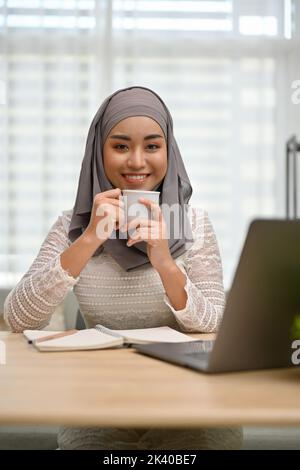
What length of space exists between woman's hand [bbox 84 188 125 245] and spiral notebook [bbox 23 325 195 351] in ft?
0.72

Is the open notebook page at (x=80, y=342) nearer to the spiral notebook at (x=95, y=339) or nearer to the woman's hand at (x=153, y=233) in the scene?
the spiral notebook at (x=95, y=339)

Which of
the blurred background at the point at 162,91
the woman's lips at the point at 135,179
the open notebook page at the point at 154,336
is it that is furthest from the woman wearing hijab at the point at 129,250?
the blurred background at the point at 162,91

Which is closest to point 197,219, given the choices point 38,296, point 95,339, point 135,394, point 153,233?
point 153,233

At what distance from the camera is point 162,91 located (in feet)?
12.6

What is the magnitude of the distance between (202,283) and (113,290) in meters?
0.22

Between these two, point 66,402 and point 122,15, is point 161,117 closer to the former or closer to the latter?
point 66,402

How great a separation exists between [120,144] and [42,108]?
87.4 inches

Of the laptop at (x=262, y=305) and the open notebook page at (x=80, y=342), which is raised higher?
the laptop at (x=262, y=305)

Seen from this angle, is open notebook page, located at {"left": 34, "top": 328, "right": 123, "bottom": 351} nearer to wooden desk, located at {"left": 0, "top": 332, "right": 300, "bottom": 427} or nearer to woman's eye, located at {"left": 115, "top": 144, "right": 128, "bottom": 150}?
wooden desk, located at {"left": 0, "top": 332, "right": 300, "bottom": 427}

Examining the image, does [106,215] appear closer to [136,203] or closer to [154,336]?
[136,203]

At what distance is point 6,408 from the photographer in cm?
75

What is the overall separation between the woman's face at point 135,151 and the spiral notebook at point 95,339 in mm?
462

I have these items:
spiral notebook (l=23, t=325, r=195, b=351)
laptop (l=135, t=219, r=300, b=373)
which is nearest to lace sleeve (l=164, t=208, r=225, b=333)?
spiral notebook (l=23, t=325, r=195, b=351)

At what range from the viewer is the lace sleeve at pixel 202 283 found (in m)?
1.46
